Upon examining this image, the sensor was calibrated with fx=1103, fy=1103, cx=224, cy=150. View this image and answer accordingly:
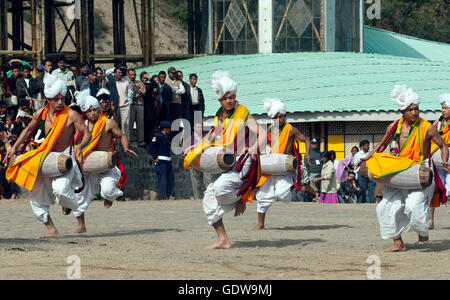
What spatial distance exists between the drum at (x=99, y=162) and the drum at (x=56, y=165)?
144cm

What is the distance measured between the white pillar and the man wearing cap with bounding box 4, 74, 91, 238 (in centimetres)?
1911

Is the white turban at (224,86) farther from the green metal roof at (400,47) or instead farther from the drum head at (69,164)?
→ the green metal roof at (400,47)

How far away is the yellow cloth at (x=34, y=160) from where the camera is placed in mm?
13250

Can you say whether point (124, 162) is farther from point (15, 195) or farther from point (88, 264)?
point (88, 264)

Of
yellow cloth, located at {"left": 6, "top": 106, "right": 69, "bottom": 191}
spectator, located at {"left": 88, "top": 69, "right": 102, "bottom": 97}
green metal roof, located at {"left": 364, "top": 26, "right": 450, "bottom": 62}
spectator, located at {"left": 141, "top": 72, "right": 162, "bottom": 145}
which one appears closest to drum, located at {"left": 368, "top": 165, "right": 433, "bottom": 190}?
yellow cloth, located at {"left": 6, "top": 106, "right": 69, "bottom": 191}

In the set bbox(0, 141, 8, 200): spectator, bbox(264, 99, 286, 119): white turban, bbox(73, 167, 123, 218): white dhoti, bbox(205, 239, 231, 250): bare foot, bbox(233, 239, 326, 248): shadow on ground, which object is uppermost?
bbox(264, 99, 286, 119): white turban

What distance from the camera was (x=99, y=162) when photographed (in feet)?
48.3

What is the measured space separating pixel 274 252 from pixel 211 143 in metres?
1.38

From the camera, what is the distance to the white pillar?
32.4 m

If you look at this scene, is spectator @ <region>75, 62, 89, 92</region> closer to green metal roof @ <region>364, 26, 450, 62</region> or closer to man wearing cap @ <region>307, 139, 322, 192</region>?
man wearing cap @ <region>307, 139, 322, 192</region>

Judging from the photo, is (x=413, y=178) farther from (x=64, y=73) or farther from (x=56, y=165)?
(x=64, y=73)

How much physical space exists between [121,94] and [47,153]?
30.0 ft

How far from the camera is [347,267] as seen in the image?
1011 cm

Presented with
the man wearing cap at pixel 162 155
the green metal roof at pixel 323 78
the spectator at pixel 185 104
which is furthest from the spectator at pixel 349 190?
the man wearing cap at pixel 162 155
